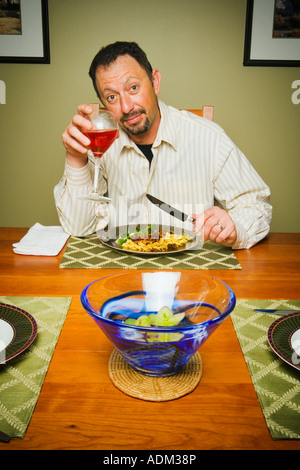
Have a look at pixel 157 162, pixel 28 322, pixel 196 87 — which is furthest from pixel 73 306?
pixel 196 87

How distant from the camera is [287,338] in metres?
0.75

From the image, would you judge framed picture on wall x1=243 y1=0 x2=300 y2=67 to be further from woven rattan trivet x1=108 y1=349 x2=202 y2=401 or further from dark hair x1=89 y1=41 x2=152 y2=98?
woven rattan trivet x1=108 y1=349 x2=202 y2=401

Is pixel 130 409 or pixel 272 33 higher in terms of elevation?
pixel 272 33

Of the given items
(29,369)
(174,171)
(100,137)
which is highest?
(100,137)

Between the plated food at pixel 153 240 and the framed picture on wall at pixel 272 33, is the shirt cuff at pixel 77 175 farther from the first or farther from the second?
the framed picture on wall at pixel 272 33

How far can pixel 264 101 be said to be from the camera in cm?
257

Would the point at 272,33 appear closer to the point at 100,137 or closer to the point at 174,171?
the point at 174,171

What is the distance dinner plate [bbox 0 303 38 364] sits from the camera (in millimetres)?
710

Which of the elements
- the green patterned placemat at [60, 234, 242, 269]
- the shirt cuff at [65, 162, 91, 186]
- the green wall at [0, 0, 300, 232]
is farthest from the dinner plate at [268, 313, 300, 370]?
the green wall at [0, 0, 300, 232]

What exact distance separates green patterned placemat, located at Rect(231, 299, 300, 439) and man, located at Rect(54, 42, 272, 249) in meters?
0.72

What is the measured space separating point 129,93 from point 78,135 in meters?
0.56

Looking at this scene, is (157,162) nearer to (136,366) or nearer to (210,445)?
(136,366)

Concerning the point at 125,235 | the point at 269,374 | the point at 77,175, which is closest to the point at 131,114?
the point at 77,175

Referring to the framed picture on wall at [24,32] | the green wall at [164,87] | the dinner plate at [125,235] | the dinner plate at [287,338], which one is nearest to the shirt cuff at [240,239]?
the dinner plate at [125,235]
